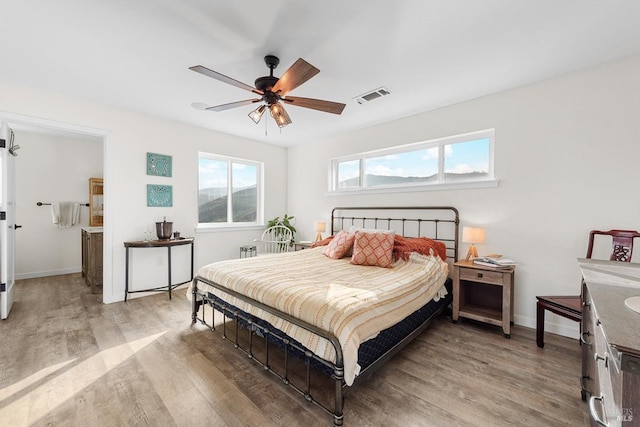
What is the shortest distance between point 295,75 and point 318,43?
1.44 ft

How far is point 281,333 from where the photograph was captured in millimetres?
1976

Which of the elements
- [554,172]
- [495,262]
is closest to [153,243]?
[495,262]

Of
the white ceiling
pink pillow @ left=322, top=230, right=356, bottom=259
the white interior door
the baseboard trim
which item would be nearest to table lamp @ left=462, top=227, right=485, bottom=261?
pink pillow @ left=322, top=230, right=356, bottom=259

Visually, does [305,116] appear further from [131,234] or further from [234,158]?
[131,234]

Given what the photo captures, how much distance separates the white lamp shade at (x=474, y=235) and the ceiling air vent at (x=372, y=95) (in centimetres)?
183

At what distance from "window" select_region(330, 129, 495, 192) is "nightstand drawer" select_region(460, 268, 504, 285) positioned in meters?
1.07

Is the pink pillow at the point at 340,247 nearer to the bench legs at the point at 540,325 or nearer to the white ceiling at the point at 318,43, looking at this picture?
the white ceiling at the point at 318,43

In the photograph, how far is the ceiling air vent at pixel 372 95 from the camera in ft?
9.96

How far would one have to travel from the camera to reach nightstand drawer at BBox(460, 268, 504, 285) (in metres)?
2.71

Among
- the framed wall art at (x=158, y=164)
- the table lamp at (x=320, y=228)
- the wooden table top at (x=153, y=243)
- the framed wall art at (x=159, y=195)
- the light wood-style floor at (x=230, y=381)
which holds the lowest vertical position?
the light wood-style floor at (x=230, y=381)

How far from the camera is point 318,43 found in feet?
7.19

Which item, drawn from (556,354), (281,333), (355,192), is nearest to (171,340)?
(281,333)

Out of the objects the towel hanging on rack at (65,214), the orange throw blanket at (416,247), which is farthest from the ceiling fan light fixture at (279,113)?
the towel hanging on rack at (65,214)

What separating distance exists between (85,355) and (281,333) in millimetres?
1751
